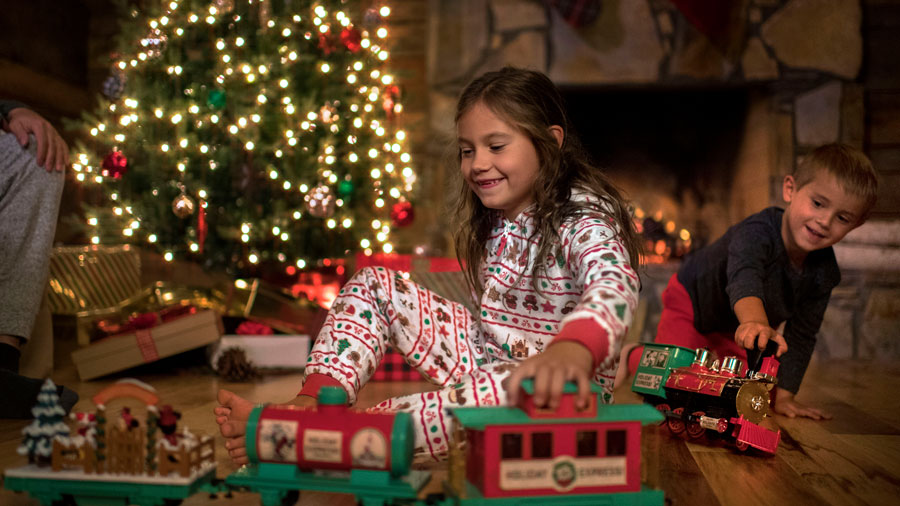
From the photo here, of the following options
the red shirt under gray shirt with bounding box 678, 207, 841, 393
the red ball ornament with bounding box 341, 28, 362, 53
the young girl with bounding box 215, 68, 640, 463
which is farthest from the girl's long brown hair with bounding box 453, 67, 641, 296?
the red ball ornament with bounding box 341, 28, 362, 53

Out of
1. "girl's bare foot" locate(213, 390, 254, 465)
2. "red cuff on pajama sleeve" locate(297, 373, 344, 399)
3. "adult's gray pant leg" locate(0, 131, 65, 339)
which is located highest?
"adult's gray pant leg" locate(0, 131, 65, 339)

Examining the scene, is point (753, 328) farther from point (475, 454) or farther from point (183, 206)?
point (183, 206)

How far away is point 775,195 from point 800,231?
1336 mm

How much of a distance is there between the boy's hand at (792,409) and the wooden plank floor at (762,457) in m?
0.03

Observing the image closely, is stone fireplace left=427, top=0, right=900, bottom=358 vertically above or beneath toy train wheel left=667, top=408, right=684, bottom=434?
above

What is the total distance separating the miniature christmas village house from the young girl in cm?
22

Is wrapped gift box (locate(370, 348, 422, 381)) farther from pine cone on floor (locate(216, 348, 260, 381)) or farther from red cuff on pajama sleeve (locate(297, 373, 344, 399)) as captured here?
red cuff on pajama sleeve (locate(297, 373, 344, 399))

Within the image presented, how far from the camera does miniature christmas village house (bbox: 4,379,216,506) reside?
75cm

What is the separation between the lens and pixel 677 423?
1346 mm

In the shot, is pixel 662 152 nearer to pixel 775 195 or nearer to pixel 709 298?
pixel 775 195

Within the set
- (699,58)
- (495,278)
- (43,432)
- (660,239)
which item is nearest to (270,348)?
(495,278)

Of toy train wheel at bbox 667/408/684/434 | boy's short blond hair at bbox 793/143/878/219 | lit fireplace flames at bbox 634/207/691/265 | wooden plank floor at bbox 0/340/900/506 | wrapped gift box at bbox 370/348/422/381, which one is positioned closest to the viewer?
wooden plank floor at bbox 0/340/900/506

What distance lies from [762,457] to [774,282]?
0.50m

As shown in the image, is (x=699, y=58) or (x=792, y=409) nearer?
(x=792, y=409)
